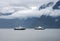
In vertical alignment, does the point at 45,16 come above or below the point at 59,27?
above

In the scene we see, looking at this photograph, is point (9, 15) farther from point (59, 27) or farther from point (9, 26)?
point (59, 27)

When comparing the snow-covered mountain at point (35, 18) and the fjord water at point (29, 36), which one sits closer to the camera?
the fjord water at point (29, 36)

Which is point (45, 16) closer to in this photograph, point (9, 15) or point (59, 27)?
point (59, 27)

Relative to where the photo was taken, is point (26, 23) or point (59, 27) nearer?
point (26, 23)

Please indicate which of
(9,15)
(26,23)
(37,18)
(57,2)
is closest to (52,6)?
(57,2)

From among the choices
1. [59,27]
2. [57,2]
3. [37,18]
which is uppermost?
[57,2]

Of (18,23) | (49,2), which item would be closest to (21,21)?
(18,23)

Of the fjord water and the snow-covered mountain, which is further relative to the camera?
the snow-covered mountain

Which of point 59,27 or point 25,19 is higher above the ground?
point 25,19

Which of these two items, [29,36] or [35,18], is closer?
[29,36]
